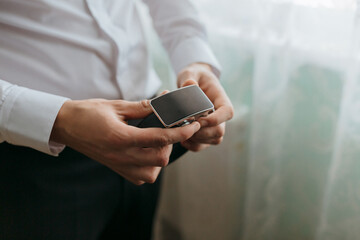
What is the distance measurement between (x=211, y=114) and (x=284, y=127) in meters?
0.42

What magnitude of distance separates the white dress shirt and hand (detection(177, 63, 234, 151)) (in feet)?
0.19

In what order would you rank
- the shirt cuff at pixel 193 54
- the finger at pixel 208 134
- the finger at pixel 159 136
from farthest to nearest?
the shirt cuff at pixel 193 54 → the finger at pixel 208 134 → the finger at pixel 159 136

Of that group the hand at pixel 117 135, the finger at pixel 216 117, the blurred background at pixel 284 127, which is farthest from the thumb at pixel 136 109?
the blurred background at pixel 284 127

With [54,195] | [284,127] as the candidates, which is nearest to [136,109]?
[54,195]

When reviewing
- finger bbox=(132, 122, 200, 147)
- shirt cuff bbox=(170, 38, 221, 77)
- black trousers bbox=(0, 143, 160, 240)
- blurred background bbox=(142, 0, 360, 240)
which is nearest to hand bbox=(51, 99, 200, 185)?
finger bbox=(132, 122, 200, 147)

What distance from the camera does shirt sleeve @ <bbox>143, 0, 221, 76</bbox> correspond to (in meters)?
0.73

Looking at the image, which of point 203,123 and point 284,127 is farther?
point 284,127

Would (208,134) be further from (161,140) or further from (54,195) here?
(54,195)

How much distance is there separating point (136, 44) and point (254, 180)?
56 centimetres

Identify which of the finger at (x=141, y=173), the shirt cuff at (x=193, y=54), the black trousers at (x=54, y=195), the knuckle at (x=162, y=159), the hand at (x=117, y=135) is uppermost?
the shirt cuff at (x=193, y=54)

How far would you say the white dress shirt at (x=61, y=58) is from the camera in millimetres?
496

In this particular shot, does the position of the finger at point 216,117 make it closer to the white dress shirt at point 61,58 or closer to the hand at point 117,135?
the hand at point 117,135

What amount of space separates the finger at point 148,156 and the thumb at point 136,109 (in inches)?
2.4

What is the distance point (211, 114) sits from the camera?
1.84 ft
